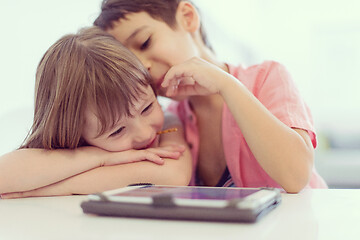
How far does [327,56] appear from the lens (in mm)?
3010

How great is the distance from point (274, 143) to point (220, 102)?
0.36m

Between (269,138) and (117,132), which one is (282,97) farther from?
(117,132)

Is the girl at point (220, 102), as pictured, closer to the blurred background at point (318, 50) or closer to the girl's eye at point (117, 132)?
the girl's eye at point (117, 132)

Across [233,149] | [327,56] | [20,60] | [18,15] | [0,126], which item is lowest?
[327,56]

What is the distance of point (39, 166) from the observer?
0.71 meters

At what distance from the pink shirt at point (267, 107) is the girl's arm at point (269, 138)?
7cm

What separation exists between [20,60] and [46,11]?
0.57 feet

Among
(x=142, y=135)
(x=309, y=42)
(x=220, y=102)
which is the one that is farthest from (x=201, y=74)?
(x=309, y=42)

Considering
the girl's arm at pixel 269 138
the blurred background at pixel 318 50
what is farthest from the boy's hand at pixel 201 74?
the blurred background at pixel 318 50

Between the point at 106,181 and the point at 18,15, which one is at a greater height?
the point at 18,15

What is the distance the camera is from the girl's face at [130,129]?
76 cm

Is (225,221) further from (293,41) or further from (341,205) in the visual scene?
(293,41)

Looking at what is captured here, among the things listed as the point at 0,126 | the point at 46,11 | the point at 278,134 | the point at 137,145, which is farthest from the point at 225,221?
the point at 46,11

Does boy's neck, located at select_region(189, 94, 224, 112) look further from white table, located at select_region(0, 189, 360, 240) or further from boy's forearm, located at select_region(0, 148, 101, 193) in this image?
white table, located at select_region(0, 189, 360, 240)
